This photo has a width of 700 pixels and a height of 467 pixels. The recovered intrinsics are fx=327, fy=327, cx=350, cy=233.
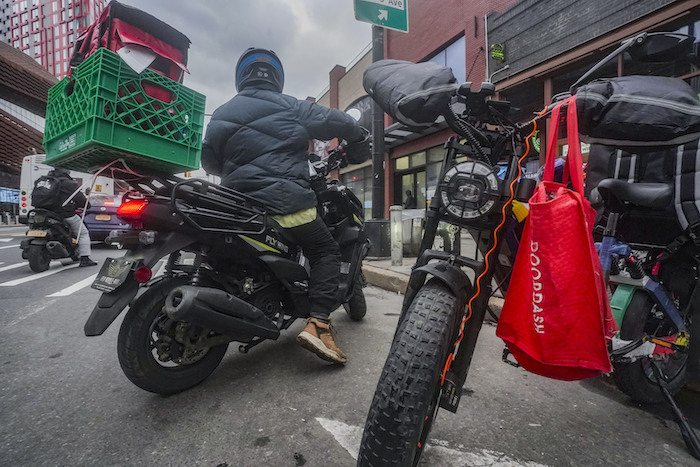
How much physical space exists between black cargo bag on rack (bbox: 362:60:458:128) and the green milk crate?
1.01 metres

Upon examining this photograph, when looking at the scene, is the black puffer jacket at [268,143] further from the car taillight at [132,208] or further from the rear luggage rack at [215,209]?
the car taillight at [132,208]

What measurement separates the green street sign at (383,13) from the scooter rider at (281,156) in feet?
10.9

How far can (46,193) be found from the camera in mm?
5590

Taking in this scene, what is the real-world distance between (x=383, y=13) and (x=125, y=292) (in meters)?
5.36

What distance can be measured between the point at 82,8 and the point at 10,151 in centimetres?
4410

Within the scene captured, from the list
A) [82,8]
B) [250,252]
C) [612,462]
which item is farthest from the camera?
[82,8]

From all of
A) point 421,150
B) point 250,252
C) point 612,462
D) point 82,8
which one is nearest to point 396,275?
point 250,252

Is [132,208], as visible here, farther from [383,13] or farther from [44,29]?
[44,29]

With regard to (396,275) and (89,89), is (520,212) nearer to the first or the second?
(89,89)

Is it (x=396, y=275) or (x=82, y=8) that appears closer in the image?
(x=396, y=275)

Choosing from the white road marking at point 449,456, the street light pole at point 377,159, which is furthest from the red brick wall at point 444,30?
the white road marking at point 449,456

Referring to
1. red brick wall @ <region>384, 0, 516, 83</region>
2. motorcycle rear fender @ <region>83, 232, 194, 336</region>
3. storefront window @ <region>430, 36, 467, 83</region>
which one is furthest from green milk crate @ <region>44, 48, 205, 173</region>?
storefront window @ <region>430, 36, 467, 83</region>

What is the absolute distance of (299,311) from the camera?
2.32 meters

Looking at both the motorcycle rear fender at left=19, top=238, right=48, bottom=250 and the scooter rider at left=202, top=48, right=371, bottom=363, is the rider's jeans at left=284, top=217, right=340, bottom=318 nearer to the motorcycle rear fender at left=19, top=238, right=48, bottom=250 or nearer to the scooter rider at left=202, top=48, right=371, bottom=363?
the scooter rider at left=202, top=48, right=371, bottom=363
